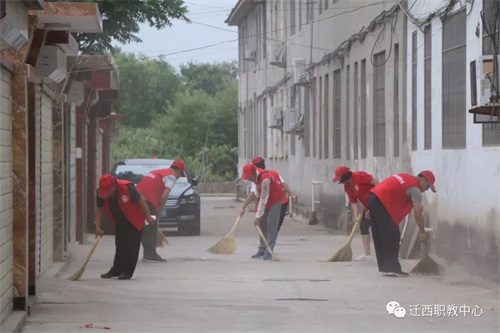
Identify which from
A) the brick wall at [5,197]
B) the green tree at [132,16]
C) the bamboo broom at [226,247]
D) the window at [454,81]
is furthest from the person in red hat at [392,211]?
the green tree at [132,16]

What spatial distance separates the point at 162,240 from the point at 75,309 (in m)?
9.17

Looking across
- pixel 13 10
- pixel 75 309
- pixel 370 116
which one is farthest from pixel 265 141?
pixel 13 10

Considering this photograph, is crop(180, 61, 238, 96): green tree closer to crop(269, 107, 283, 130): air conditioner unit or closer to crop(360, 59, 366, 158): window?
crop(269, 107, 283, 130): air conditioner unit

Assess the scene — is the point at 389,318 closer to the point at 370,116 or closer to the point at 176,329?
the point at 176,329

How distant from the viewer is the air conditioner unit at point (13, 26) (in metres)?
8.85

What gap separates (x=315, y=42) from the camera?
33.1 metres

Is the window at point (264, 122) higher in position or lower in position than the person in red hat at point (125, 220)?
higher

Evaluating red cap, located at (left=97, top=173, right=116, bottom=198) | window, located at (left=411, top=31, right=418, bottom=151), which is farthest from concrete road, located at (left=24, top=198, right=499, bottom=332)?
window, located at (left=411, top=31, right=418, bottom=151)

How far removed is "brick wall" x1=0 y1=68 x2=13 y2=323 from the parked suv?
14.8 metres

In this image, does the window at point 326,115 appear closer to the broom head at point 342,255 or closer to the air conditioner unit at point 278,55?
the air conditioner unit at point 278,55

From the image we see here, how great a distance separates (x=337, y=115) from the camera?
30156mm

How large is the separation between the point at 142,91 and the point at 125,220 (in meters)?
78.7

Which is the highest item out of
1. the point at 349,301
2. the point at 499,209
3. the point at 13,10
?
the point at 13,10

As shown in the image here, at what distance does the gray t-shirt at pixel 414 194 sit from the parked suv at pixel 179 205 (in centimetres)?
1081
